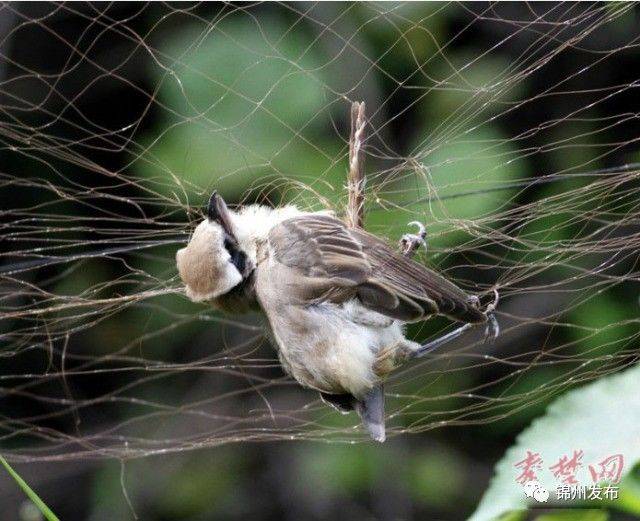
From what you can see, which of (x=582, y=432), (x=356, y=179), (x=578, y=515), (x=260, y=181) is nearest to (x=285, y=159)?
(x=260, y=181)

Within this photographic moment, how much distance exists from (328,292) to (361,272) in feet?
0.30

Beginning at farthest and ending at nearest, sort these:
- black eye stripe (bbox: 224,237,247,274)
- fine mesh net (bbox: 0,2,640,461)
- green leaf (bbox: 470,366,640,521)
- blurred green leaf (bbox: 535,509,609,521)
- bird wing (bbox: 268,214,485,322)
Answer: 1. fine mesh net (bbox: 0,2,640,461)
2. black eye stripe (bbox: 224,237,247,274)
3. bird wing (bbox: 268,214,485,322)
4. green leaf (bbox: 470,366,640,521)
5. blurred green leaf (bbox: 535,509,609,521)

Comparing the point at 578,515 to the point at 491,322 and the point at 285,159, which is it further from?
the point at 285,159

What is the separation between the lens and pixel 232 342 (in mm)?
3422

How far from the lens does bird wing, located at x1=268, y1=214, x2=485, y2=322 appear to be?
5.46 feet

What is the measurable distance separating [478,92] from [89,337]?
2.00 m

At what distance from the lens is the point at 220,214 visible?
1760mm

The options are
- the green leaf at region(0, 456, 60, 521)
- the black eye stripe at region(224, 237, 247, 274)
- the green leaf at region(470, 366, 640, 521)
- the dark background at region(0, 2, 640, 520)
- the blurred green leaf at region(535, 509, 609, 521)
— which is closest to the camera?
the blurred green leaf at region(535, 509, 609, 521)

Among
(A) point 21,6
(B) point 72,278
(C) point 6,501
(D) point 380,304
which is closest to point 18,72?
(A) point 21,6

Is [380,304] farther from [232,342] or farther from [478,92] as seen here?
[232,342]

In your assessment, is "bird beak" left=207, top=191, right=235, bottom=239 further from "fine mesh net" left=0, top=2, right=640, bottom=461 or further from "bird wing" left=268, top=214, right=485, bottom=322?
"fine mesh net" left=0, top=2, right=640, bottom=461

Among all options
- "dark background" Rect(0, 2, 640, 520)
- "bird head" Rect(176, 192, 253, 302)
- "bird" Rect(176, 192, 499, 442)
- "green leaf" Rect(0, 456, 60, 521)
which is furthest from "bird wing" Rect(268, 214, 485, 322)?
"green leaf" Rect(0, 456, 60, 521)

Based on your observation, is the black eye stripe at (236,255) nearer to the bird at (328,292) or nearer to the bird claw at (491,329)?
the bird at (328,292)

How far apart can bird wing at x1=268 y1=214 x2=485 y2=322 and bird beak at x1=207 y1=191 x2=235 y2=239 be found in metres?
0.10
